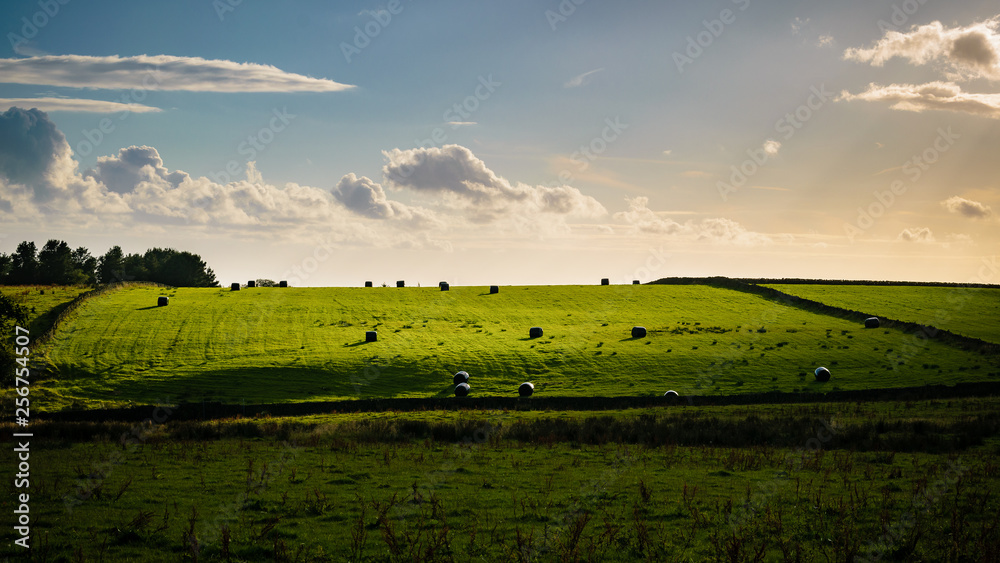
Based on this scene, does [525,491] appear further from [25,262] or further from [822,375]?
[25,262]

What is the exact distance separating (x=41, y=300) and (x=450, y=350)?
168 feet

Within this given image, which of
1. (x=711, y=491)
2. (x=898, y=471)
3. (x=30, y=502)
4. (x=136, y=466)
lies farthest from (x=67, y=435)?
(x=898, y=471)

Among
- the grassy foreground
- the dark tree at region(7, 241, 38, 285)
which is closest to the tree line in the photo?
the dark tree at region(7, 241, 38, 285)

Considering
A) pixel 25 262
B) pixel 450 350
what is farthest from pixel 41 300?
pixel 25 262

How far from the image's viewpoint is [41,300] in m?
75.4

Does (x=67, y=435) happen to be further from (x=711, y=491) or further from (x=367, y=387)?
(x=711, y=491)

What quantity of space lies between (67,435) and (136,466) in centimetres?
1102

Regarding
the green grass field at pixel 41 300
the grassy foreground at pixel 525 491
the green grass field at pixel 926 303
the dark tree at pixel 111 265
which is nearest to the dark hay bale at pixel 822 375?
the grassy foreground at pixel 525 491

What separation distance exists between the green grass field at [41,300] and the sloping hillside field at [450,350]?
2.32 meters

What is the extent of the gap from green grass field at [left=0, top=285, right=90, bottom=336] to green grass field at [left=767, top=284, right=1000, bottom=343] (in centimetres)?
9229

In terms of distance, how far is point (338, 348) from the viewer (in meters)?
62.7

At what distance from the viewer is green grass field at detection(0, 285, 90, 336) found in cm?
6481

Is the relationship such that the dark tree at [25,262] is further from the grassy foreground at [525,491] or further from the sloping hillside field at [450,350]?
the grassy foreground at [525,491]

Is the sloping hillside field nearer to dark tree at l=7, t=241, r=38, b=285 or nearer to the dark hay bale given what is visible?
the dark hay bale
